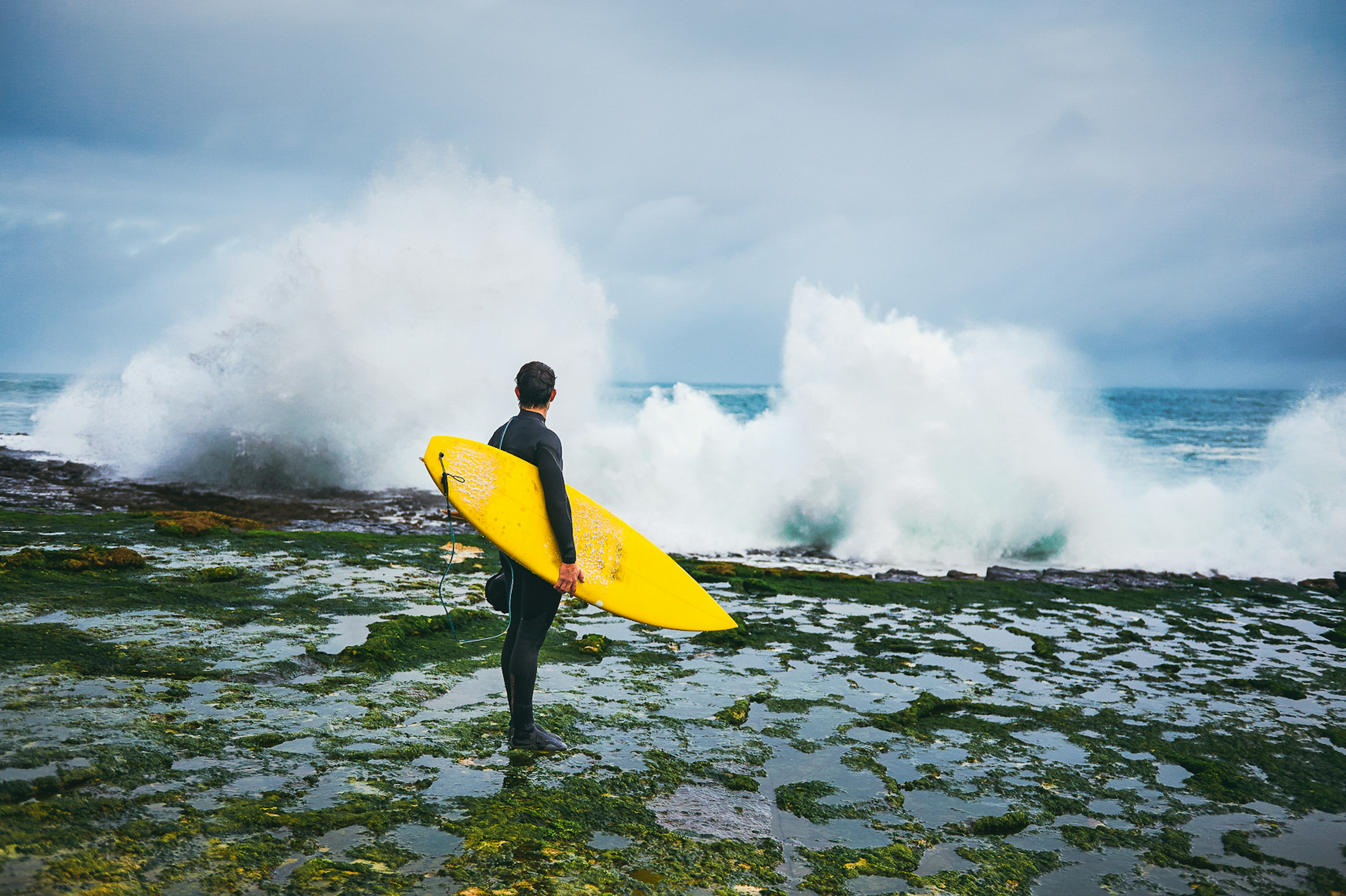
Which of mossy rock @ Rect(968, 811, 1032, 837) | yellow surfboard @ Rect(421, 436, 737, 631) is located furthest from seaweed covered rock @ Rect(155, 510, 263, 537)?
mossy rock @ Rect(968, 811, 1032, 837)

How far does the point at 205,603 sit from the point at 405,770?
3.47 meters

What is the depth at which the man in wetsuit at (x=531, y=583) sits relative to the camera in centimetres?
334

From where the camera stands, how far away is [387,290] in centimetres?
1825

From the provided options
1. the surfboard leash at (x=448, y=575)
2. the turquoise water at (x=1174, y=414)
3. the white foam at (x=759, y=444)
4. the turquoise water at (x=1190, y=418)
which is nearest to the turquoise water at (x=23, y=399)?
the turquoise water at (x=1174, y=414)

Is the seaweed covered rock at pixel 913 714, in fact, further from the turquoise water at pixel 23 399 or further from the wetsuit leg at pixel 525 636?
the turquoise water at pixel 23 399

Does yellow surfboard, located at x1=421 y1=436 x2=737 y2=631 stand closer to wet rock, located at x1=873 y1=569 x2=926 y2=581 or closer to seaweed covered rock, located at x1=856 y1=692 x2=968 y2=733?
seaweed covered rock, located at x1=856 y1=692 x2=968 y2=733

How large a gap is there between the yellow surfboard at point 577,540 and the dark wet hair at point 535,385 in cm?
28

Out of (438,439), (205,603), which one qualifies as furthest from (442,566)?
(438,439)

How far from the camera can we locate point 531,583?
3438 mm

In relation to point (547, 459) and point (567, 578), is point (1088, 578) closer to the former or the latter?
point (567, 578)

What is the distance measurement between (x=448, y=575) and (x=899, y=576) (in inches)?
238

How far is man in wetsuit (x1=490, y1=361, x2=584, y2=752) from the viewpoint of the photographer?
3.34m

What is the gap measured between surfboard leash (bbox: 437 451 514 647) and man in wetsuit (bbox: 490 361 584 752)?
0.10 m

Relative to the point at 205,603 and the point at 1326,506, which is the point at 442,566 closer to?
the point at 205,603
